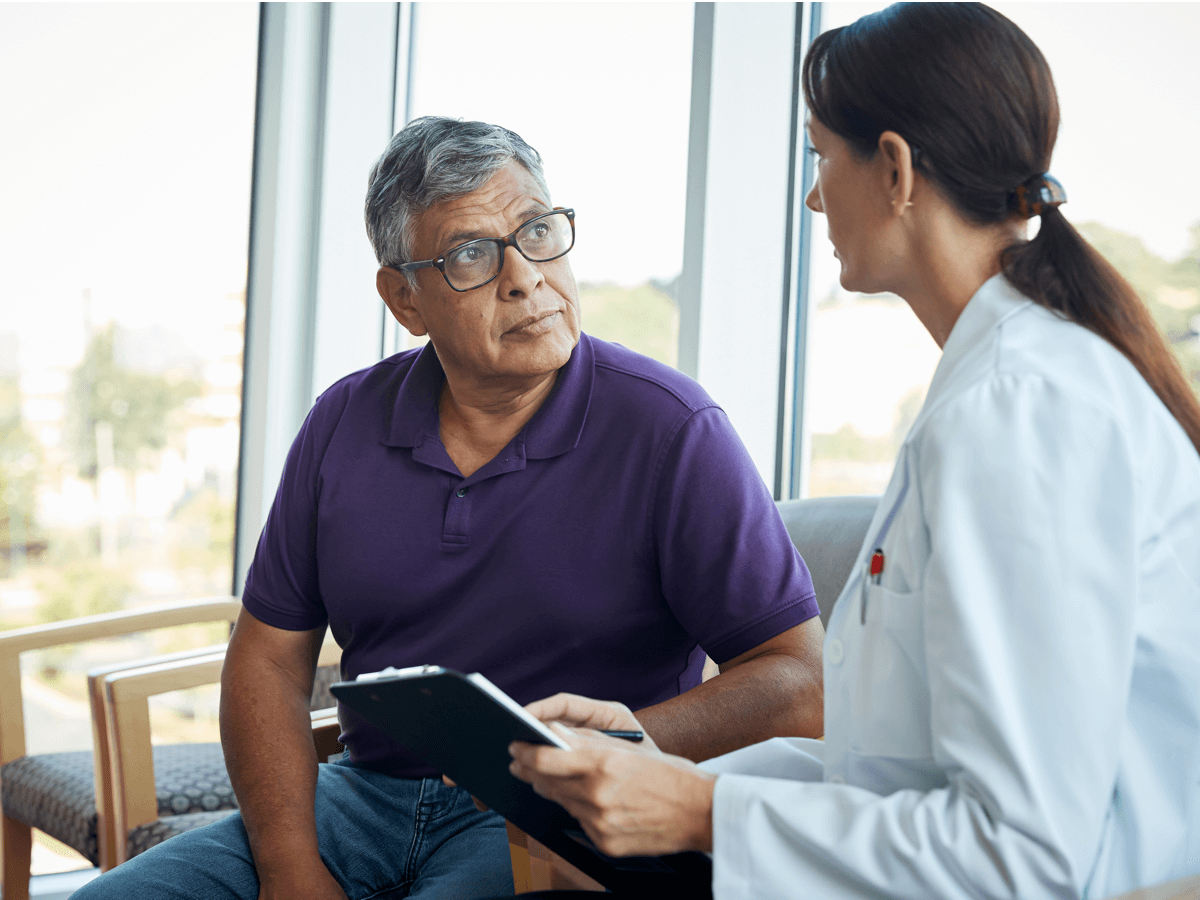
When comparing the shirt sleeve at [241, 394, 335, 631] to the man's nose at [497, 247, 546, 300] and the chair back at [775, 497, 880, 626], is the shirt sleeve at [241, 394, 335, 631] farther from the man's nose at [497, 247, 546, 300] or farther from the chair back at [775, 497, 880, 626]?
the chair back at [775, 497, 880, 626]

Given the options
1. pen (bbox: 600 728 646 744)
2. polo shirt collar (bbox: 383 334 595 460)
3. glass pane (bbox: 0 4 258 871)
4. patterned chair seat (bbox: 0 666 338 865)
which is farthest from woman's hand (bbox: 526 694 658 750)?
glass pane (bbox: 0 4 258 871)

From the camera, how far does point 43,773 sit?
1.80 m

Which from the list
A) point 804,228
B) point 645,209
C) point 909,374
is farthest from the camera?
point 645,209

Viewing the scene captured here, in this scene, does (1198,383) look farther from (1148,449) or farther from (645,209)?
(645,209)

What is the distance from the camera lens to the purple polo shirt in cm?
125

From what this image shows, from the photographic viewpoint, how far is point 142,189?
2801 mm

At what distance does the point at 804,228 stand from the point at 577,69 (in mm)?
834

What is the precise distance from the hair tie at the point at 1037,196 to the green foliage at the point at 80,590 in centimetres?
271

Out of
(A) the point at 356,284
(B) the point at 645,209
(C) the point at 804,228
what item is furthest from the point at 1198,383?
(A) the point at 356,284

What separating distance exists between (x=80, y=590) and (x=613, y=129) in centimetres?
198

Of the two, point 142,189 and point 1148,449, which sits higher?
point 142,189

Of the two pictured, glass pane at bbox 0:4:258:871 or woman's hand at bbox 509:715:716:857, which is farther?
glass pane at bbox 0:4:258:871

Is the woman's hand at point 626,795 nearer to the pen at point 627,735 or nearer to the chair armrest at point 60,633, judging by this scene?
the pen at point 627,735

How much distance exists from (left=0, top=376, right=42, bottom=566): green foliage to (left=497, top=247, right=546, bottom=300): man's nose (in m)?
1.98
